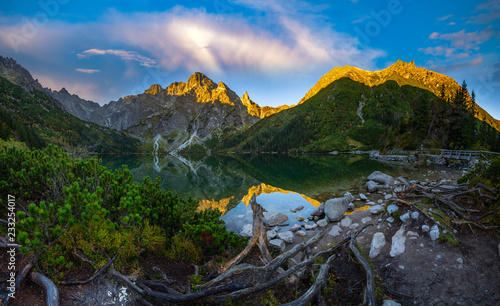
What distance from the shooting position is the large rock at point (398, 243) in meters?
8.52

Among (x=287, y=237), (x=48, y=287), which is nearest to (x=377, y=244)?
(x=287, y=237)

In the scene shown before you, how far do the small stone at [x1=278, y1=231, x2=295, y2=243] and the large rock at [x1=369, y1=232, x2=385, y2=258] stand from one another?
233 inches

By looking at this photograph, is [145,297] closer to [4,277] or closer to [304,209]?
[4,277]

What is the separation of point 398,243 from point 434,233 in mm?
1324

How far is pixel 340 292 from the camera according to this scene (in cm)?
611

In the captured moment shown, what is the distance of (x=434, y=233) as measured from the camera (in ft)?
27.3

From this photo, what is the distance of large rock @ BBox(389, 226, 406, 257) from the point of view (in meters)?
8.52

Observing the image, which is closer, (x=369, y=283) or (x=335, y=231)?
(x=369, y=283)

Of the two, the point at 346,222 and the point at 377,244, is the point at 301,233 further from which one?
the point at 377,244

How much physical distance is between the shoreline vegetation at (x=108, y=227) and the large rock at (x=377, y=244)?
10.6 feet

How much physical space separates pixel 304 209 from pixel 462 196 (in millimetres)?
13219

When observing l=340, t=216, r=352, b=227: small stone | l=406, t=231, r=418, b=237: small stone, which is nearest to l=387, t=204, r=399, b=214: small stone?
l=406, t=231, r=418, b=237: small stone

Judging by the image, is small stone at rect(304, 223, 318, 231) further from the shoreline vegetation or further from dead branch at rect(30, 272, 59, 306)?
dead branch at rect(30, 272, 59, 306)

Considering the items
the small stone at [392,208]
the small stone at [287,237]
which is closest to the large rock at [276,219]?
the small stone at [287,237]
